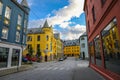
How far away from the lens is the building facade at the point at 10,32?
654 inches

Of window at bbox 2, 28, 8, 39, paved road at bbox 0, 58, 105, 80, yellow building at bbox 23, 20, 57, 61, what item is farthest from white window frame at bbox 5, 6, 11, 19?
yellow building at bbox 23, 20, 57, 61

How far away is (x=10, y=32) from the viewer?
18.5 m

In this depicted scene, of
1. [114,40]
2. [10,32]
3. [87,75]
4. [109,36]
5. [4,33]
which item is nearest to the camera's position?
[114,40]

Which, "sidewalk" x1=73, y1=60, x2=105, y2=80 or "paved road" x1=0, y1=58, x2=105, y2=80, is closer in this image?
"sidewalk" x1=73, y1=60, x2=105, y2=80

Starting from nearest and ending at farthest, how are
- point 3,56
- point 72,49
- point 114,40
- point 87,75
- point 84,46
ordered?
point 114,40
point 87,75
point 3,56
point 84,46
point 72,49

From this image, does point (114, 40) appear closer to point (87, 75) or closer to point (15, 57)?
point (87, 75)

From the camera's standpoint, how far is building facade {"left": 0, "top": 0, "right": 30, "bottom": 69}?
16616mm

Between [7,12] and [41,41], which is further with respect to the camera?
[41,41]

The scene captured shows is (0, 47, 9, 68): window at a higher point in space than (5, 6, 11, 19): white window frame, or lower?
lower

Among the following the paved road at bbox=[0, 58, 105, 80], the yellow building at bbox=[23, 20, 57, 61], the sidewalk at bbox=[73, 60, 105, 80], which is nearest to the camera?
the sidewalk at bbox=[73, 60, 105, 80]

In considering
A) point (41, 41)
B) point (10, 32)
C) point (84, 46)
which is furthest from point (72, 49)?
point (10, 32)

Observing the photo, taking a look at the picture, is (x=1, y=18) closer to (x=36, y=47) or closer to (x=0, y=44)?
(x=0, y=44)

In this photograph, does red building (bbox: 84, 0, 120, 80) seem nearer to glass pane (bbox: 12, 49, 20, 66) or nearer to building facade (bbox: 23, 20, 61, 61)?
glass pane (bbox: 12, 49, 20, 66)

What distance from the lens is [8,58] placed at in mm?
17766
